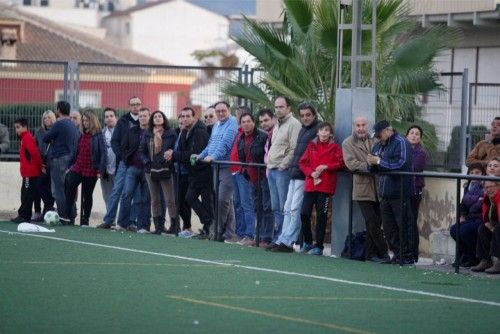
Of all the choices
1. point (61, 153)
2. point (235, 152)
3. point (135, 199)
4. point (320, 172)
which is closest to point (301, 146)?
point (320, 172)

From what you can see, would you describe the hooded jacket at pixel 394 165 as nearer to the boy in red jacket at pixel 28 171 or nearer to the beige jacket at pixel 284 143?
the beige jacket at pixel 284 143

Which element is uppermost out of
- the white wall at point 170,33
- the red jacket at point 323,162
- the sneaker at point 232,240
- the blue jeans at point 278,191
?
the white wall at point 170,33

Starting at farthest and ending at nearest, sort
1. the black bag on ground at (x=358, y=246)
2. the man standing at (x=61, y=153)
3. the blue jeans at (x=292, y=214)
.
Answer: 1. the man standing at (x=61, y=153)
2. the blue jeans at (x=292, y=214)
3. the black bag on ground at (x=358, y=246)

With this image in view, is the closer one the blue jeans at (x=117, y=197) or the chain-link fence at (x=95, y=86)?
the blue jeans at (x=117, y=197)

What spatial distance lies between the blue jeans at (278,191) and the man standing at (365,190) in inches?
55.7

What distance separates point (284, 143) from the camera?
62.5 feet

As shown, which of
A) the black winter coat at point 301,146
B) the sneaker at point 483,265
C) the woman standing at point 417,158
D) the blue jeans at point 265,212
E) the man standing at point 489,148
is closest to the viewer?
the sneaker at point 483,265

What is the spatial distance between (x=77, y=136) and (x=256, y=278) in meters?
9.03

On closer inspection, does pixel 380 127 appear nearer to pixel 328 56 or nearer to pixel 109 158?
pixel 328 56

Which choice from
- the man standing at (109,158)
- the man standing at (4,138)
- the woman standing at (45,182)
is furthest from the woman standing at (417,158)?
the man standing at (4,138)

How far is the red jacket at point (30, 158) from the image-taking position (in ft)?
76.8

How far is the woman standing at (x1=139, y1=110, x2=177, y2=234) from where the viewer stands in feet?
70.9

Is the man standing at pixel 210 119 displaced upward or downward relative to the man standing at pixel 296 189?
upward

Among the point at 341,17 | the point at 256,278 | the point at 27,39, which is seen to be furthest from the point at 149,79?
the point at 27,39
